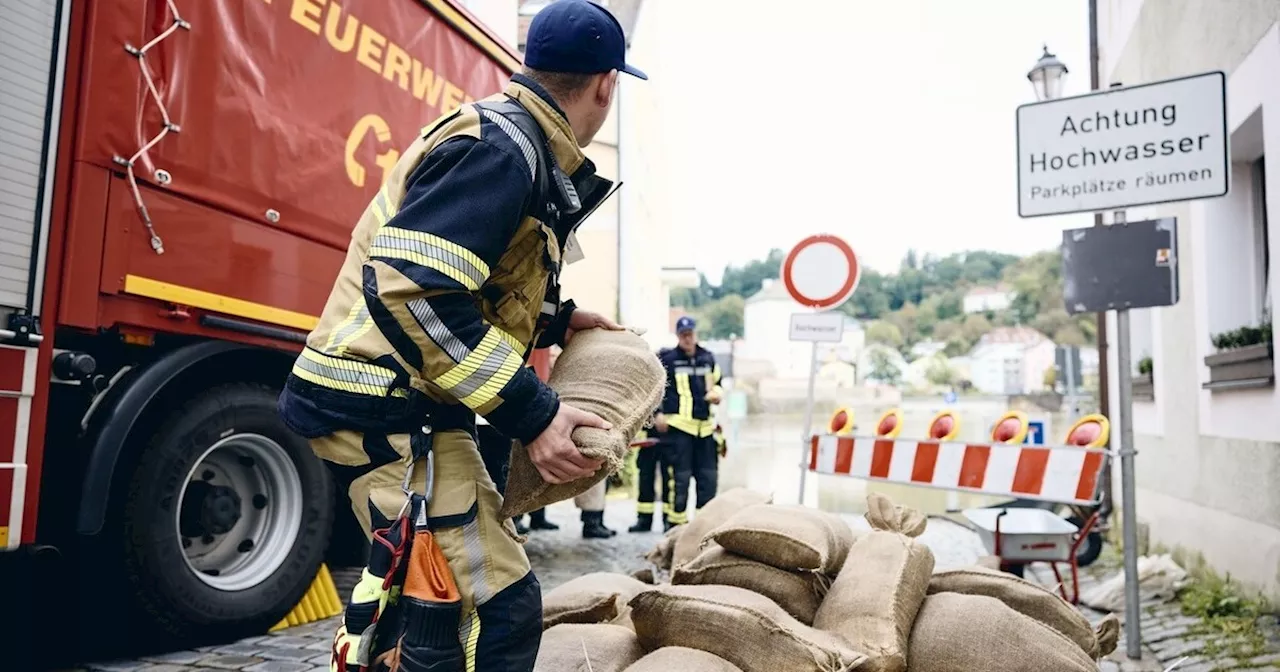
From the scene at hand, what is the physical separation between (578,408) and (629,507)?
31.3 ft

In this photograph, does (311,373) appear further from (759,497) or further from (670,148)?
(670,148)

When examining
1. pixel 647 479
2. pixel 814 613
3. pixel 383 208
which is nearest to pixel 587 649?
pixel 814 613

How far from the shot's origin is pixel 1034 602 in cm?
333

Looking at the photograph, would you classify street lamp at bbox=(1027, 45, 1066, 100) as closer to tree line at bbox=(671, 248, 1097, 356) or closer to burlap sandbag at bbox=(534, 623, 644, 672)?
burlap sandbag at bbox=(534, 623, 644, 672)

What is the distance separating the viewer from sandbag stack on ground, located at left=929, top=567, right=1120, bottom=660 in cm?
332

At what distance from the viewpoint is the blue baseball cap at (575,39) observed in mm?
1894

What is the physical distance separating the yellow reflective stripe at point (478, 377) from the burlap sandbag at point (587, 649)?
1166 millimetres

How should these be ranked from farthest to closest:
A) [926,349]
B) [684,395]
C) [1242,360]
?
[926,349] < [684,395] < [1242,360]

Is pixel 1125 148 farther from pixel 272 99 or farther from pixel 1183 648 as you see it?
pixel 272 99

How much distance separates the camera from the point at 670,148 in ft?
124

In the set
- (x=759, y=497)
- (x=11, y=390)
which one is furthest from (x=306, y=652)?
(x=759, y=497)

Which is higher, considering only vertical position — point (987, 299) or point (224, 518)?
point (987, 299)

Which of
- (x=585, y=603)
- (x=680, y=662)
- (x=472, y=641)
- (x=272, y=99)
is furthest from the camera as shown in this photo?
(x=272, y=99)

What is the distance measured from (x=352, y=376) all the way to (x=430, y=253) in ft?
1.02
